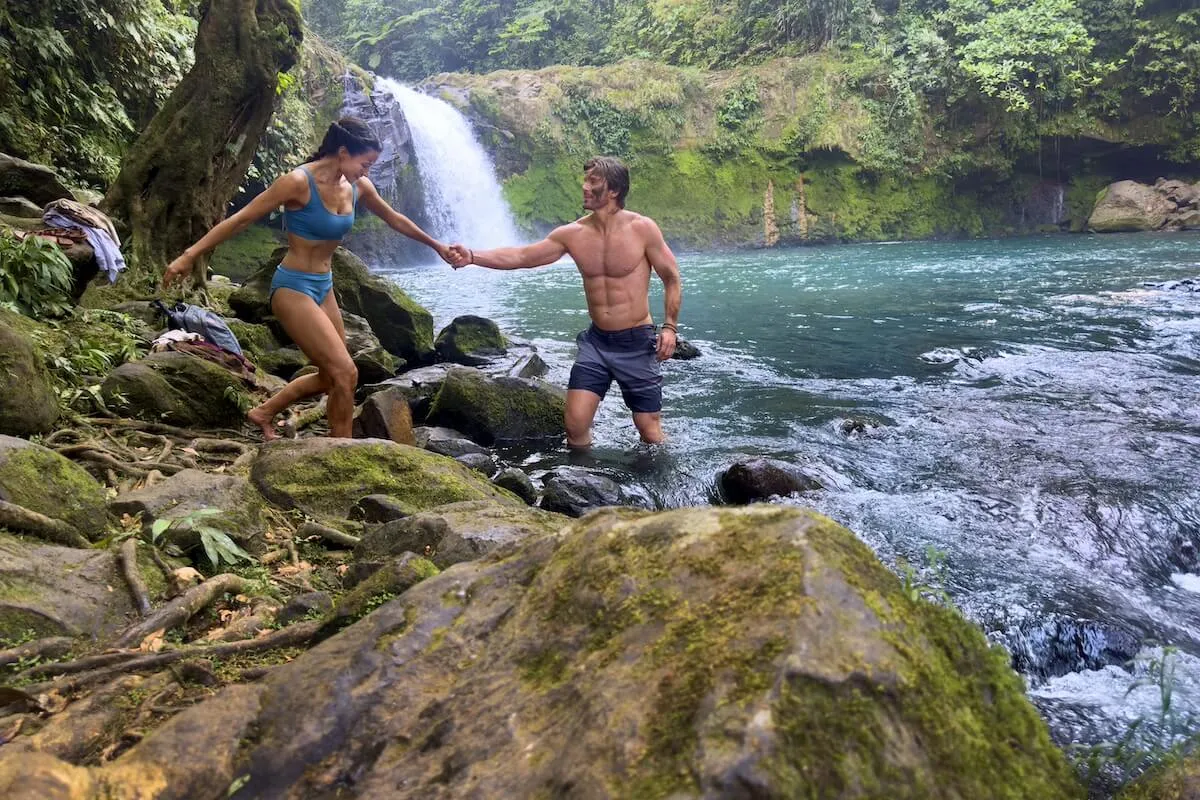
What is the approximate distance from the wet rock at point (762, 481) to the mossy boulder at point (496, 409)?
1.94m

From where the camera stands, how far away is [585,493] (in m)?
5.11

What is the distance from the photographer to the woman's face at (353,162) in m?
4.36

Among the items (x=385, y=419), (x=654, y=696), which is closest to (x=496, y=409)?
(x=385, y=419)

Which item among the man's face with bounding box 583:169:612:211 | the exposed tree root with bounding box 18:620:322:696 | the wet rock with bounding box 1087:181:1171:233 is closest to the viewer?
the exposed tree root with bounding box 18:620:322:696

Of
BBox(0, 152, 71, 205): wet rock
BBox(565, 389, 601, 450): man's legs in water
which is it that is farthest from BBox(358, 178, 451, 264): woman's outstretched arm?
BBox(0, 152, 71, 205): wet rock

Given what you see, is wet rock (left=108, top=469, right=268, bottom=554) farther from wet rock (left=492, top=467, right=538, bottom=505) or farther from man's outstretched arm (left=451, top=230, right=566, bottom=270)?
man's outstretched arm (left=451, top=230, right=566, bottom=270)

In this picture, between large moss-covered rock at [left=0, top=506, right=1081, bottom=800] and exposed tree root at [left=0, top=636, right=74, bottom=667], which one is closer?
large moss-covered rock at [left=0, top=506, right=1081, bottom=800]

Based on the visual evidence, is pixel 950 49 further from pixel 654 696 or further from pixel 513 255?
pixel 654 696

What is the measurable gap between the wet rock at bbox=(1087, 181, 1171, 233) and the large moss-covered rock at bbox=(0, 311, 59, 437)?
26.8 m

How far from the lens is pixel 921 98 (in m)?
26.3

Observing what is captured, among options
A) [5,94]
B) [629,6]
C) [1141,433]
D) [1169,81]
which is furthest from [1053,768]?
[629,6]

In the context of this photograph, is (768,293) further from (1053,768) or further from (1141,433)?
(1053,768)

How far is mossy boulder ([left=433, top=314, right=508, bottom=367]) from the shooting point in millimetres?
9734

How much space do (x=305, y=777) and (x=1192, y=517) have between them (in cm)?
476
